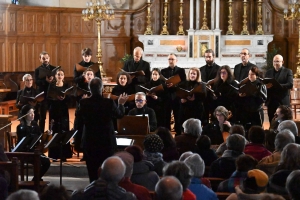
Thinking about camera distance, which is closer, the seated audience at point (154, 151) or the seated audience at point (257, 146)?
the seated audience at point (154, 151)

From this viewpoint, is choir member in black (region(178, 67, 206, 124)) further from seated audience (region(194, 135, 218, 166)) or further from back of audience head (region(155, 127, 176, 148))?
seated audience (region(194, 135, 218, 166))

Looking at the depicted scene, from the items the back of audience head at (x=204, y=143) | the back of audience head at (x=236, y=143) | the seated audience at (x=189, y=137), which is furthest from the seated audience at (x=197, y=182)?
the seated audience at (x=189, y=137)

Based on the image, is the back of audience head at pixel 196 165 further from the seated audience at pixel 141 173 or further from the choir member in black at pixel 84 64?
the choir member in black at pixel 84 64

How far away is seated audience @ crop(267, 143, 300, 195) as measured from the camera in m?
4.88

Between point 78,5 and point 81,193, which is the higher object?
point 78,5

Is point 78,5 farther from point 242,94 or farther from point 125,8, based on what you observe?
point 242,94

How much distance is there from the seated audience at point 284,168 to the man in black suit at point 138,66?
4.99m

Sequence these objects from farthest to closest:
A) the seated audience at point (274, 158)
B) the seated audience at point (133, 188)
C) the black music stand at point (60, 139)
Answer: the black music stand at point (60, 139) → the seated audience at point (274, 158) → the seated audience at point (133, 188)

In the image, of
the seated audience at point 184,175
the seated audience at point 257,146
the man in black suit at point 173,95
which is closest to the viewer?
the seated audience at point 184,175

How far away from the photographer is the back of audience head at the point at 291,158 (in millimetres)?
5031

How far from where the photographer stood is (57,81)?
9.70 m

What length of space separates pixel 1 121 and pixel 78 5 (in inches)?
313

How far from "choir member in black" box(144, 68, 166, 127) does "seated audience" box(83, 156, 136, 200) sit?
5.26 metres

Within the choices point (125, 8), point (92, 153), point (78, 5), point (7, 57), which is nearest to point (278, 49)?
point (125, 8)
